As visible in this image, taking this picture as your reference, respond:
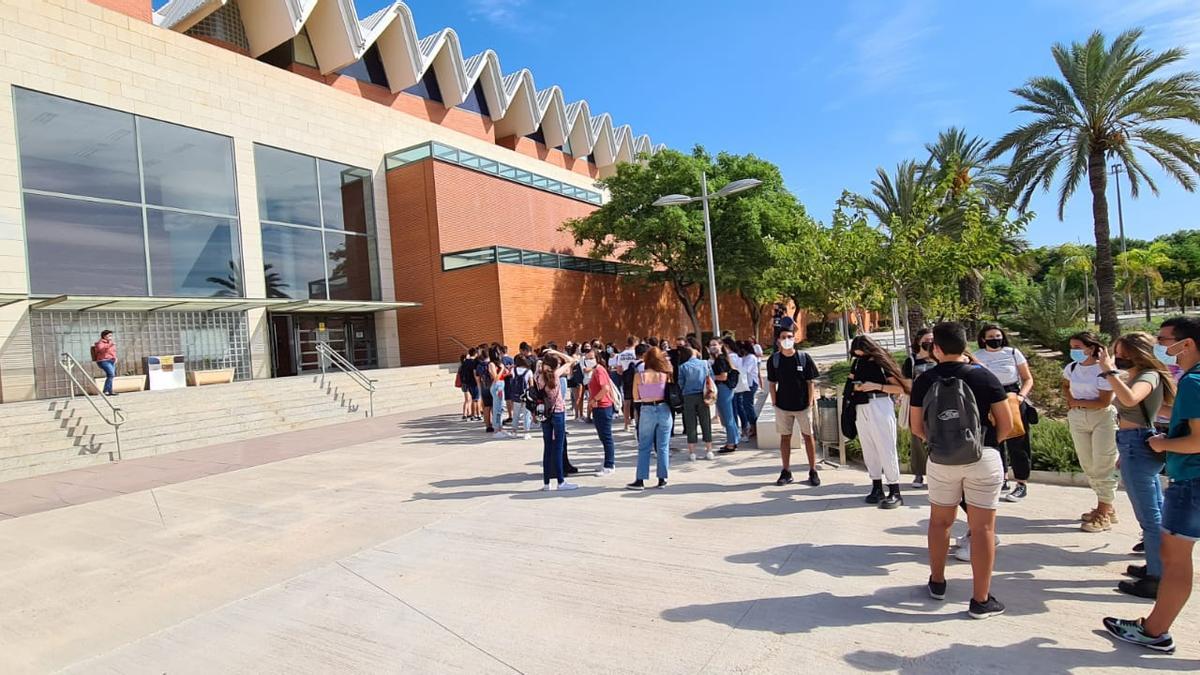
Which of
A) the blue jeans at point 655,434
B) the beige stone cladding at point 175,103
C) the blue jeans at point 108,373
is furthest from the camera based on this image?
the beige stone cladding at point 175,103

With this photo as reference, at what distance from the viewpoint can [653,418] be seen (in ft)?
22.1

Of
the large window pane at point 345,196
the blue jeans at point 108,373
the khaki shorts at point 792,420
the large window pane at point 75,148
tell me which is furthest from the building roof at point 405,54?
the khaki shorts at point 792,420

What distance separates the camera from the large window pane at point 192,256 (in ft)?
58.2

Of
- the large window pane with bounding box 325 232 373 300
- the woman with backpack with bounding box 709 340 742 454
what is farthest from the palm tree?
the large window pane with bounding box 325 232 373 300

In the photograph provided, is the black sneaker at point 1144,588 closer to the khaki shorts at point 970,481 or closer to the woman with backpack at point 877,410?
the khaki shorts at point 970,481

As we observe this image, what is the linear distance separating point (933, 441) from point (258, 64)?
2475cm

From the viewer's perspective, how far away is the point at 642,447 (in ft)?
22.1

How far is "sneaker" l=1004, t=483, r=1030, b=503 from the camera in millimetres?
5473

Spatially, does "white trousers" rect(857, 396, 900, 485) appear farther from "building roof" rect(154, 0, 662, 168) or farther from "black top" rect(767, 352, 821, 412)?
"building roof" rect(154, 0, 662, 168)

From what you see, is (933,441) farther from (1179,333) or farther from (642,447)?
(642,447)

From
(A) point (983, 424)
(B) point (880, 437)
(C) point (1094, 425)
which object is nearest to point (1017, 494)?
(C) point (1094, 425)

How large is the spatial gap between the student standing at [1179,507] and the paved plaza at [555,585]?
133 millimetres

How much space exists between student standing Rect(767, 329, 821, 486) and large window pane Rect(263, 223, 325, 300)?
19.4 m

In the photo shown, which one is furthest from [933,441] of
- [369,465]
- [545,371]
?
[369,465]
